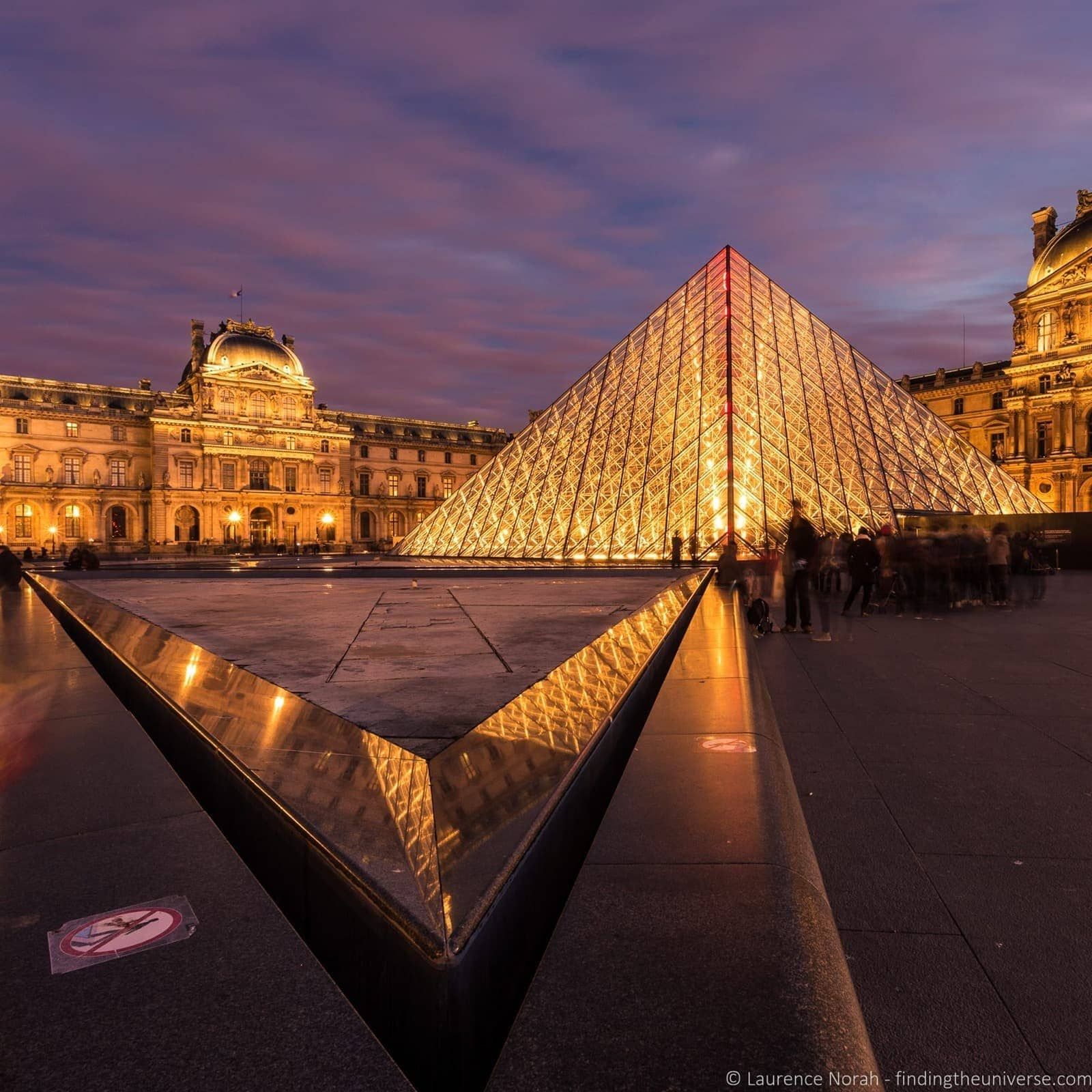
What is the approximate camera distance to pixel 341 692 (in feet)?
12.5

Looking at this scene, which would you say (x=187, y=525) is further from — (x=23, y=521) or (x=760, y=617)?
(x=760, y=617)

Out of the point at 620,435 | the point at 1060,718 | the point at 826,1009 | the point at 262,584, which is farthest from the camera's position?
the point at 620,435

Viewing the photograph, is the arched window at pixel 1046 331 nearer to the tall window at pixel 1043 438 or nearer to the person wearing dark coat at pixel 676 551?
the tall window at pixel 1043 438

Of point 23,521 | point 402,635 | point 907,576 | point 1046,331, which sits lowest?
point 402,635

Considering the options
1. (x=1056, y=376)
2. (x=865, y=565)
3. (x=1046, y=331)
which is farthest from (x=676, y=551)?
(x=1046, y=331)

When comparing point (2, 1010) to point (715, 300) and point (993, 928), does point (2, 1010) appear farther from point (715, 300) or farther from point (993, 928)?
point (715, 300)

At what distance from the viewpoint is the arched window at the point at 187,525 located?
5694 cm

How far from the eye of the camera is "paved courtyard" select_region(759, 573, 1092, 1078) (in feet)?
4.96

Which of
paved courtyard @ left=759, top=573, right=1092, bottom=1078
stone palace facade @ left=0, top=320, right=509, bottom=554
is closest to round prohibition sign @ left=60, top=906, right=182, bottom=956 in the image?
paved courtyard @ left=759, top=573, right=1092, bottom=1078

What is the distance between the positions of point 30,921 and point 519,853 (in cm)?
106

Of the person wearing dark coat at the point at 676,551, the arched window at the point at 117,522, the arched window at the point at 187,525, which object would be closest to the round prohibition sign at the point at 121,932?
the person wearing dark coat at the point at 676,551

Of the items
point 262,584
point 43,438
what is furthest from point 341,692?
point 43,438

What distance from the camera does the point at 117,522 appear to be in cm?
5706

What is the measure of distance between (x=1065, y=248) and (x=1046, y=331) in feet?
16.4
